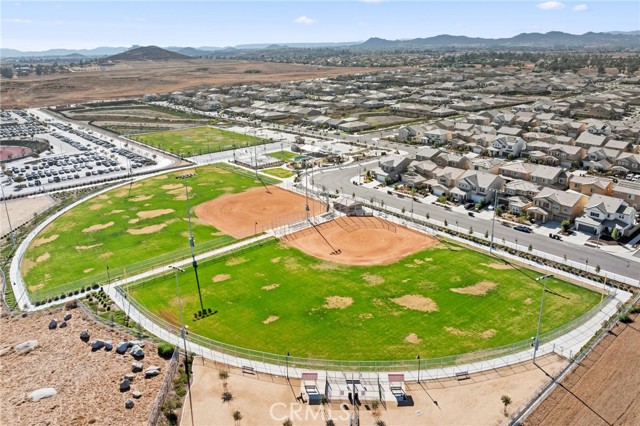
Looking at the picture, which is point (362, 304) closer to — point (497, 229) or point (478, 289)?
point (478, 289)

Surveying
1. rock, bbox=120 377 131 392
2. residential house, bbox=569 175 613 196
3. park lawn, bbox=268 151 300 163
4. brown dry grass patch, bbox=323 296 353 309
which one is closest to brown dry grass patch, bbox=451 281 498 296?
brown dry grass patch, bbox=323 296 353 309

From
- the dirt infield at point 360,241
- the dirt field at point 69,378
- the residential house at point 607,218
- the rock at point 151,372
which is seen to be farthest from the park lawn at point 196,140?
the residential house at point 607,218

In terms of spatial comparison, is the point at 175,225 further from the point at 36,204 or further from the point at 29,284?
the point at 36,204

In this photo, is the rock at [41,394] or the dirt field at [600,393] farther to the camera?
the rock at [41,394]

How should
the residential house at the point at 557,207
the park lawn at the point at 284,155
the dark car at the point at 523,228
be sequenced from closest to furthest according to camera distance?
the dark car at the point at 523,228 < the residential house at the point at 557,207 < the park lawn at the point at 284,155

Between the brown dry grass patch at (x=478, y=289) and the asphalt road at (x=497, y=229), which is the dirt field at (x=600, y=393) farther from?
the asphalt road at (x=497, y=229)

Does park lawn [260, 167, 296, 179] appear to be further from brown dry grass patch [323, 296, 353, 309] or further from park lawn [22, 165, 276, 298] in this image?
brown dry grass patch [323, 296, 353, 309]
